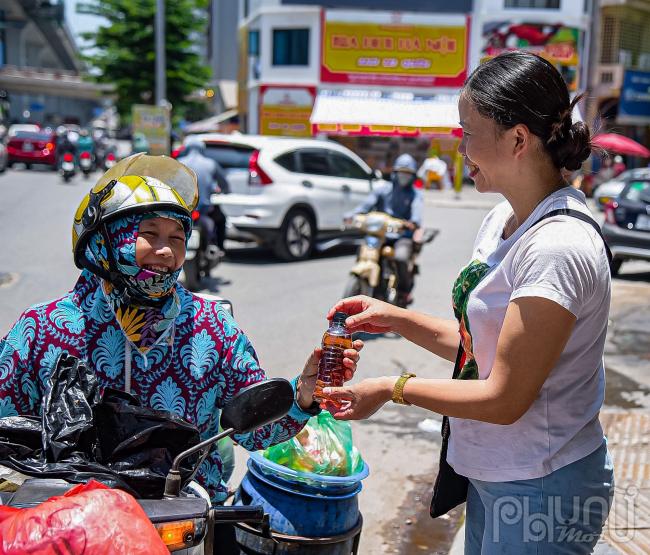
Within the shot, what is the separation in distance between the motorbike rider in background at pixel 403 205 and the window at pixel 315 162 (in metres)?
4.18

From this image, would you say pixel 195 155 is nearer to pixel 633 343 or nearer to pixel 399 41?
pixel 633 343

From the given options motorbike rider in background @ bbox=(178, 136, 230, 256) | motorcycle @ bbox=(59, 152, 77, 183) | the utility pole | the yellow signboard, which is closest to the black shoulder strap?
motorbike rider in background @ bbox=(178, 136, 230, 256)

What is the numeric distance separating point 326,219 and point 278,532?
11.0m

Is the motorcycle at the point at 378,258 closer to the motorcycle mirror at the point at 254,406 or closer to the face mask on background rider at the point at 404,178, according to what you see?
the face mask on background rider at the point at 404,178

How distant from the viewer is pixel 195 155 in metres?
10.9

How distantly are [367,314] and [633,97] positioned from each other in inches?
1465

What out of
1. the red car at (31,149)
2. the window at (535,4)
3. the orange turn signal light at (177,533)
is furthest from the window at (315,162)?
the window at (535,4)

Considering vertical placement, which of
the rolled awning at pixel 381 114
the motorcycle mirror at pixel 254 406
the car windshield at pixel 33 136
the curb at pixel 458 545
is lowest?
the curb at pixel 458 545

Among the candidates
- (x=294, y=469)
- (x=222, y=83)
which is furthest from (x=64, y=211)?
(x=222, y=83)

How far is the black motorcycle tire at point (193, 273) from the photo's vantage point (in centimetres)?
1012

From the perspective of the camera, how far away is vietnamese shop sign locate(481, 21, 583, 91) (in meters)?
34.0

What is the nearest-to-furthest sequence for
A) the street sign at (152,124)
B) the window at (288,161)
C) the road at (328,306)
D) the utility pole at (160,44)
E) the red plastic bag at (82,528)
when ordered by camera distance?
the red plastic bag at (82,528) < the road at (328,306) < the window at (288,161) < the utility pole at (160,44) < the street sign at (152,124)

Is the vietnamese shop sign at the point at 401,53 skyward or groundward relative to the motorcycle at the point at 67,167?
skyward

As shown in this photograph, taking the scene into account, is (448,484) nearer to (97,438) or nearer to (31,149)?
(97,438)
